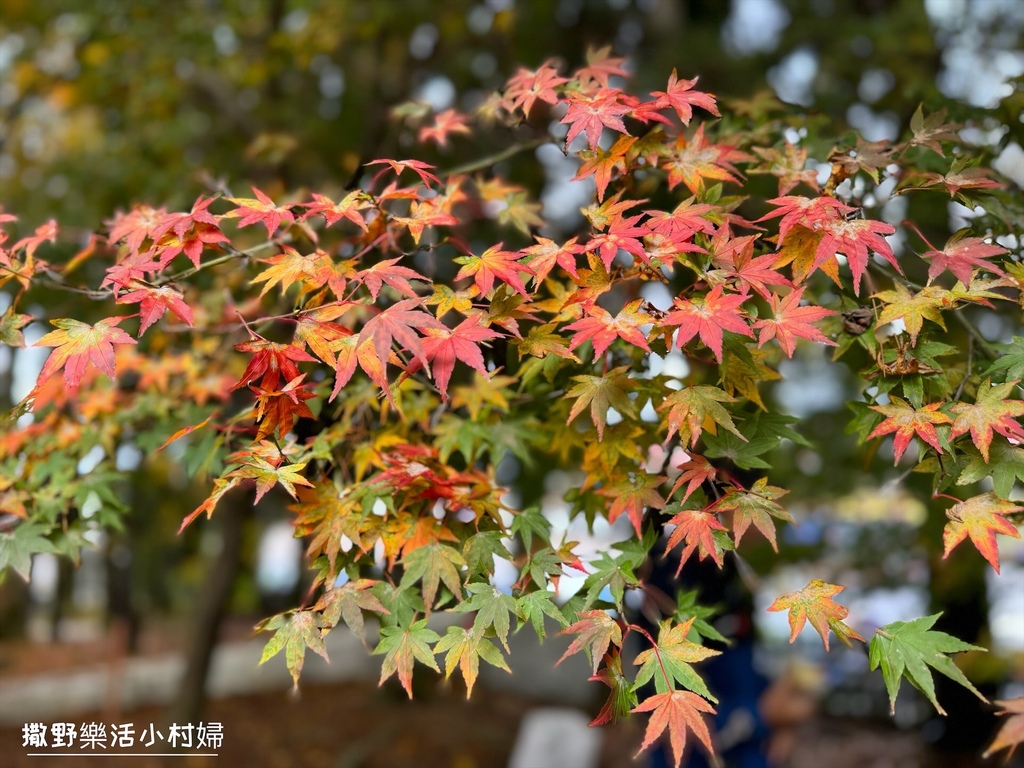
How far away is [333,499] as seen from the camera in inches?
71.4

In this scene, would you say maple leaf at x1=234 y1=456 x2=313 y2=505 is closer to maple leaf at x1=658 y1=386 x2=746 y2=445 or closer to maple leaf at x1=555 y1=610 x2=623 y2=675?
maple leaf at x1=555 y1=610 x2=623 y2=675

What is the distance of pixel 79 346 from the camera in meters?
1.58

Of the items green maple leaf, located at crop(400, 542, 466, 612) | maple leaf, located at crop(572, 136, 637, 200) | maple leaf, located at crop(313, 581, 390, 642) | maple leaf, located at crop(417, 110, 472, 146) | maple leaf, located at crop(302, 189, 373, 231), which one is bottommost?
maple leaf, located at crop(313, 581, 390, 642)

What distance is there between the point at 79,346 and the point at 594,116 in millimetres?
1160

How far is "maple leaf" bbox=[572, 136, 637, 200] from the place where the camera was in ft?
5.91

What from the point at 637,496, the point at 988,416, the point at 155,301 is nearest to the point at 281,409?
the point at 155,301

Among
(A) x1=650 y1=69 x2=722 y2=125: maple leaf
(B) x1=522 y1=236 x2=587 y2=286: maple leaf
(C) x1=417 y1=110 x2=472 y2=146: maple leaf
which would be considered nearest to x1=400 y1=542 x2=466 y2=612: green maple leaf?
(B) x1=522 y1=236 x2=587 y2=286: maple leaf

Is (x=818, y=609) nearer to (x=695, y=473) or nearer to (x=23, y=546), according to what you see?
(x=695, y=473)

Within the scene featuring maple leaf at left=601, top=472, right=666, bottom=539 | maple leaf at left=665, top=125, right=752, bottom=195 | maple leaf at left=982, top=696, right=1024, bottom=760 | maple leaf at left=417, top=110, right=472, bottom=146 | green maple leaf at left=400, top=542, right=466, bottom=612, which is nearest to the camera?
maple leaf at left=982, top=696, right=1024, bottom=760

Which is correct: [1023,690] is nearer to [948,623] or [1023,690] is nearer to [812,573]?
[948,623]

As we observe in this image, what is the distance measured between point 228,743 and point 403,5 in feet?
16.9

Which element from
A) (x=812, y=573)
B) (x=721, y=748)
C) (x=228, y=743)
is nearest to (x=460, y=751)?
(x=228, y=743)

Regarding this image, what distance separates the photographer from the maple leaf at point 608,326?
1.54 m

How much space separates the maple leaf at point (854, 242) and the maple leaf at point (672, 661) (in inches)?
29.4
